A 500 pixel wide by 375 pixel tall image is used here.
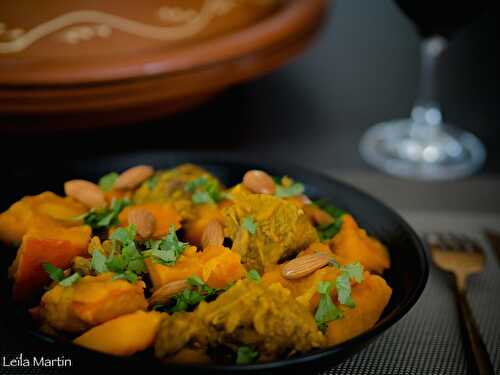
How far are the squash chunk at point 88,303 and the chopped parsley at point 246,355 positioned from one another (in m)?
0.12

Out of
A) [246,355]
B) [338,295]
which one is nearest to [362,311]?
[338,295]

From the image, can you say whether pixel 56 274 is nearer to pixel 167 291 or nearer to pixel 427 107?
pixel 167 291

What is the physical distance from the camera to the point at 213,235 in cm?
81

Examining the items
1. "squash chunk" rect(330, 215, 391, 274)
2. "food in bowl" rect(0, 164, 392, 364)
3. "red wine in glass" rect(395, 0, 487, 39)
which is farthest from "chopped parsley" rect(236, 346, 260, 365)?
"red wine in glass" rect(395, 0, 487, 39)

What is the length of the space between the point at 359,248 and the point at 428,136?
0.76m

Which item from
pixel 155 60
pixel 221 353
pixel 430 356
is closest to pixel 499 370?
pixel 430 356

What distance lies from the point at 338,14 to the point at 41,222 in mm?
1523

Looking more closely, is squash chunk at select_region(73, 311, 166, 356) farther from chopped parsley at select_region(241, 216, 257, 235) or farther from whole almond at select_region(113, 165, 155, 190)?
whole almond at select_region(113, 165, 155, 190)

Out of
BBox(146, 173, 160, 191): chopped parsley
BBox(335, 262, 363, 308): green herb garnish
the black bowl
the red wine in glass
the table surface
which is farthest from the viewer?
the table surface

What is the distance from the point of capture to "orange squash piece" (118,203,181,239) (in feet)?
2.78

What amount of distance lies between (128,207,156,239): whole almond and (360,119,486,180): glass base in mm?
688

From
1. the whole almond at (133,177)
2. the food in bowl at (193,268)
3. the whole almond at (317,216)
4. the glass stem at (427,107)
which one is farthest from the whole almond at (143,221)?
the glass stem at (427,107)

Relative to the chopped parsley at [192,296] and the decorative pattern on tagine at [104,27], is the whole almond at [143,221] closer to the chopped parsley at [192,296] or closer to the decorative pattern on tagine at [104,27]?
the chopped parsley at [192,296]

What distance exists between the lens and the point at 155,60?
1.15 meters
